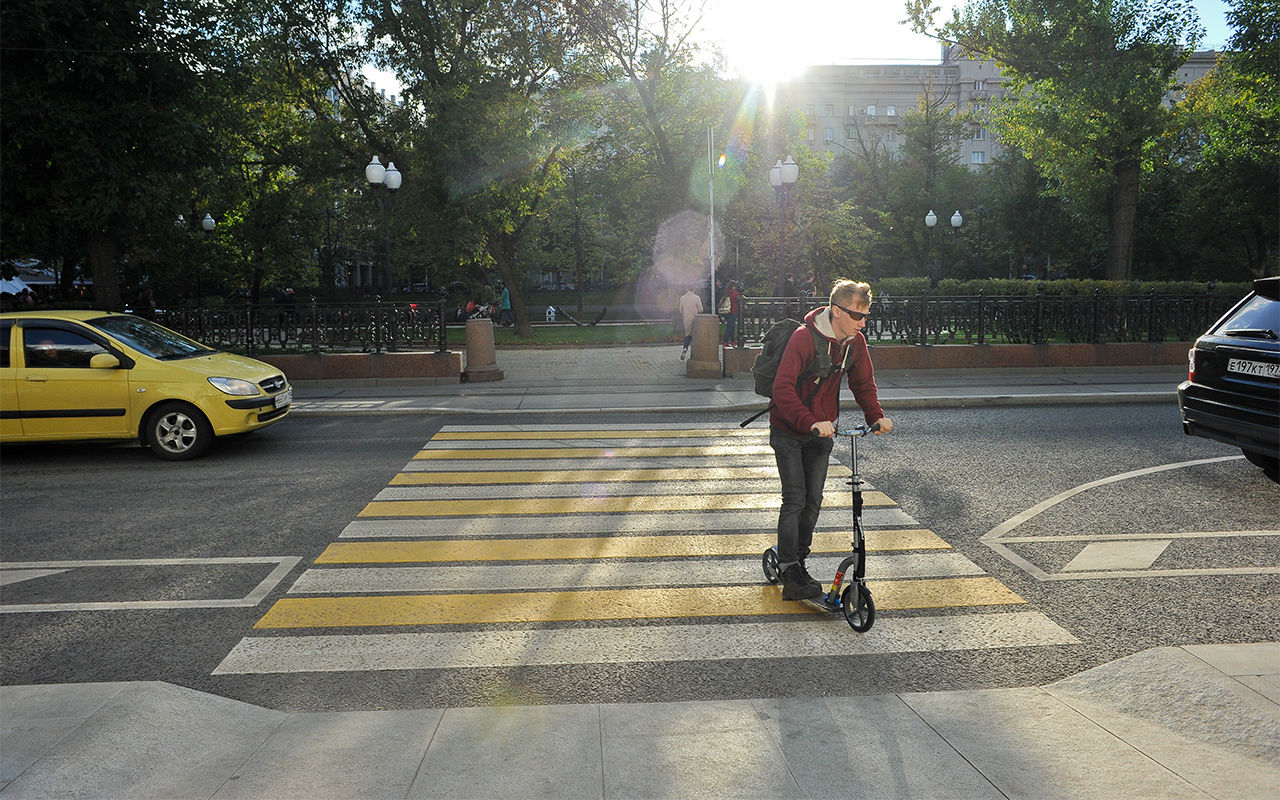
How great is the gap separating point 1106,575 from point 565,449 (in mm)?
6210

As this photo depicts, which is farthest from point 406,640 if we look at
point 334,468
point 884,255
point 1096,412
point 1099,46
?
point 884,255

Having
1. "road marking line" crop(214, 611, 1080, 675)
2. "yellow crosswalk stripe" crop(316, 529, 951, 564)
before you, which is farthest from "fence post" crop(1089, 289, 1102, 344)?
"road marking line" crop(214, 611, 1080, 675)

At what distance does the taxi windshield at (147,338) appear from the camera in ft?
34.2

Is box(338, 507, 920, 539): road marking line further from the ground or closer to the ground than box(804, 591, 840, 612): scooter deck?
further from the ground

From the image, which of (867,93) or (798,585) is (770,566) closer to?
(798,585)

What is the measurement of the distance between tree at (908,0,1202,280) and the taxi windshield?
2287cm

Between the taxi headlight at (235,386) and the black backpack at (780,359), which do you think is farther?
the taxi headlight at (235,386)

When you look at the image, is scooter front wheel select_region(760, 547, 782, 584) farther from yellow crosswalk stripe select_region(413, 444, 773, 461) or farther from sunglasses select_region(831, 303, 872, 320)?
yellow crosswalk stripe select_region(413, 444, 773, 461)

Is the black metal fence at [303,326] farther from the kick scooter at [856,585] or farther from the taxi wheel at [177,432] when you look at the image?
the kick scooter at [856,585]

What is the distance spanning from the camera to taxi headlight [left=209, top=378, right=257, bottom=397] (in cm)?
1027

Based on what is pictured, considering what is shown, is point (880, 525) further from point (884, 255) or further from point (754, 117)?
point (884, 255)

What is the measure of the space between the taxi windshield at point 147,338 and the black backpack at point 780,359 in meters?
8.18

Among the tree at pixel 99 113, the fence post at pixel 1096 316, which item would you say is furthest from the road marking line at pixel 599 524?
the fence post at pixel 1096 316

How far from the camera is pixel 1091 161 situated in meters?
26.2
